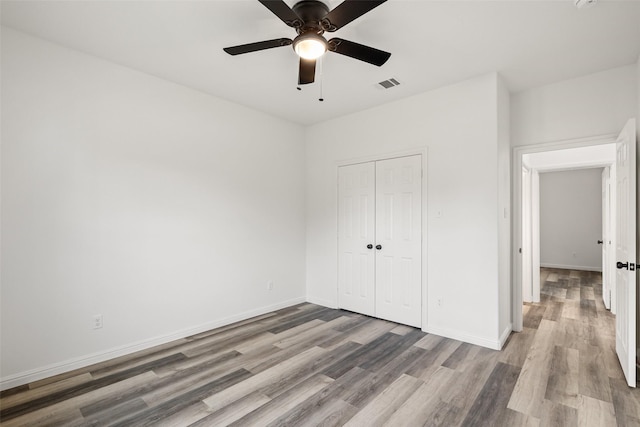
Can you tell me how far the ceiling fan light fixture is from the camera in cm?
215

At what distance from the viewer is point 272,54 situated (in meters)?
2.91

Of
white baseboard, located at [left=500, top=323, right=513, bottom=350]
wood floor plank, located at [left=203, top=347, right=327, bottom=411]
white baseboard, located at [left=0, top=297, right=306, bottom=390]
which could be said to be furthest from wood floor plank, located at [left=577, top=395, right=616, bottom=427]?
white baseboard, located at [left=0, top=297, right=306, bottom=390]

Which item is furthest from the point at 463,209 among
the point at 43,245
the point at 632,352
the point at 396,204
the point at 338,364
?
the point at 43,245

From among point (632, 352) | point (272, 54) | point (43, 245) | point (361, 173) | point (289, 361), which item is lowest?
point (289, 361)

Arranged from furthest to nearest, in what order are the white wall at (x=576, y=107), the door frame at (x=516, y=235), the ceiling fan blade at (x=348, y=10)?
1. the door frame at (x=516, y=235)
2. the white wall at (x=576, y=107)
3. the ceiling fan blade at (x=348, y=10)

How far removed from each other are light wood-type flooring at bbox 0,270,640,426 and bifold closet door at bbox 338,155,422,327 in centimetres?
46

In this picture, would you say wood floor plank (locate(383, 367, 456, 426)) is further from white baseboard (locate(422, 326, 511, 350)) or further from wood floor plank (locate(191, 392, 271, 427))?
wood floor plank (locate(191, 392, 271, 427))

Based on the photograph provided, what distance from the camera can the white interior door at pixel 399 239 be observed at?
3.86m

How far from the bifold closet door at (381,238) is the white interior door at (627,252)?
5.86ft

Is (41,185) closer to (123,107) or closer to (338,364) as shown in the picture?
(123,107)

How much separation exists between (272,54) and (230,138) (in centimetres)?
145

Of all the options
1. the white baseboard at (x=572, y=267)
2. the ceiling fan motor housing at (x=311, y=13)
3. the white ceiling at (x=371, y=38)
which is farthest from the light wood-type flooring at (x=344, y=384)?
the white baseboard at (x=572, y=267)

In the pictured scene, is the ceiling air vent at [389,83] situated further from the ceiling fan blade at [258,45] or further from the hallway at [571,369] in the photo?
the hallway at [571,369]

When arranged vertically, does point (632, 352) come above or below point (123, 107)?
below
